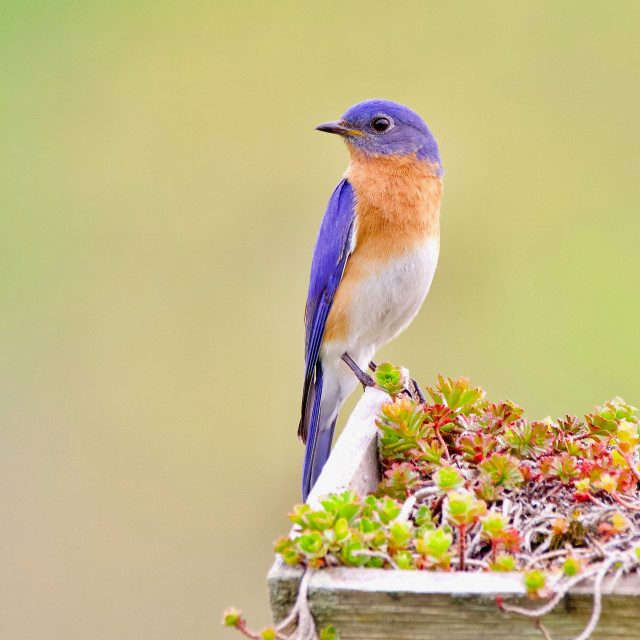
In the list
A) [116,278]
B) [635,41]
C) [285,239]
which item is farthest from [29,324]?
[635,41]

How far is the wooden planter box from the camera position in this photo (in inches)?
69.9

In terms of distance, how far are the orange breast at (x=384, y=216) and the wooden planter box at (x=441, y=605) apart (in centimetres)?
208

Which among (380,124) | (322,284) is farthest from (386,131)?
(322,284)

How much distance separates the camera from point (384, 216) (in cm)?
379

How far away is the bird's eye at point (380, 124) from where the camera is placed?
402 centimetres

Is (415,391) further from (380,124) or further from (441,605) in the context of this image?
(441,605)

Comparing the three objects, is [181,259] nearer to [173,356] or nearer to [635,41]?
[173,356]

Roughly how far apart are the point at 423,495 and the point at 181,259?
468 centimetres

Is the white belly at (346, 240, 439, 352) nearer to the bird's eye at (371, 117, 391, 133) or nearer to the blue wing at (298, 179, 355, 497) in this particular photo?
the blue wing at (298, 179, 355, 497)

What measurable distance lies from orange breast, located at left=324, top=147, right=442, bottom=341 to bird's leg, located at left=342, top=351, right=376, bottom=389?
0.29 ft

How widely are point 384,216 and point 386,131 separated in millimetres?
422

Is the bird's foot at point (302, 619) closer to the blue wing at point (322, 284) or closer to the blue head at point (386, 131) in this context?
the blue wing at point (322, 284)

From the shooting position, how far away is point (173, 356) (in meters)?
6.81

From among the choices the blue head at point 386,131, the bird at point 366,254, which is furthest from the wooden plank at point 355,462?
the blue head at point 386,131
